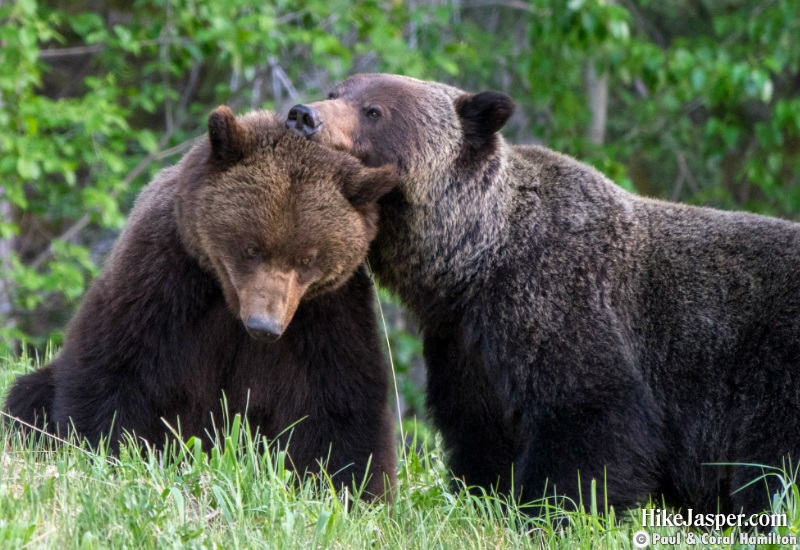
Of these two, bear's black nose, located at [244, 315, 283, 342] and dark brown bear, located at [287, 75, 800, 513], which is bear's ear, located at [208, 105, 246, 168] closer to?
dark brown bear, located at [287, 75, 800, 513]

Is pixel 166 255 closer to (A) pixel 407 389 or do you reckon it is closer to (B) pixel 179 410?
(B) pixel 179 410

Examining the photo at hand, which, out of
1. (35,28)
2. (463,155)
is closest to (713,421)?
(463,155)

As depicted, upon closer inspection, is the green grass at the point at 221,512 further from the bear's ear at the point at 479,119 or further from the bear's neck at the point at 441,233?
the bear's ear at the point at 479,119

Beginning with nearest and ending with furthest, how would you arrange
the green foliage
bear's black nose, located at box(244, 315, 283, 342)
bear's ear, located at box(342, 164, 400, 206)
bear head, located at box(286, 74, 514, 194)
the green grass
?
the green grass, bear's black nose, located at box(244, 315, 283, 342), bear's ear, located at box(342, 164, 400, 206), bear head, located at box(286, 74, 514, 194), the green foliage

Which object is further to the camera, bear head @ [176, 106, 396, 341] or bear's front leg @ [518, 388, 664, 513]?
bear's front leg @ [518, 388, 664, 513]

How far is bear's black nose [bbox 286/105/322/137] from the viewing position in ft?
16.0

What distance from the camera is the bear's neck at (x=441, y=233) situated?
5281 millimetres

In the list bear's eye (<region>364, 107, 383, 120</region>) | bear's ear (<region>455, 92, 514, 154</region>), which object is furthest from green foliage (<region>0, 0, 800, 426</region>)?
bear's ear (<region>455, 92, 514, 154</region>)

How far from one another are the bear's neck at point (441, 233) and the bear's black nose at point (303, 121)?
1.93 feet

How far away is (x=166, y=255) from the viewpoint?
5016mm

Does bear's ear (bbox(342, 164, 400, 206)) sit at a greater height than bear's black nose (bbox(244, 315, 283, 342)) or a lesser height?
greater

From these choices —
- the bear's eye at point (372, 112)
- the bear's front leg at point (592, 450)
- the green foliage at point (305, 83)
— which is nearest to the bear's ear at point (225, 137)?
the bear's eye at point (372, 112)

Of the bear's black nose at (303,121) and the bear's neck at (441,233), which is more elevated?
the bear's black nose at (303,121)

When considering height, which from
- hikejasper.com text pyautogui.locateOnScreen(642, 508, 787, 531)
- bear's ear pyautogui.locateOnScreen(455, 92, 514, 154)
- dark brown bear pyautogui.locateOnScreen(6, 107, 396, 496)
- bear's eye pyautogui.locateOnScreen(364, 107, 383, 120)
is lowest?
hikejasper.com text pyautogui.locateOnScreen(642, 508, 787, 531)
